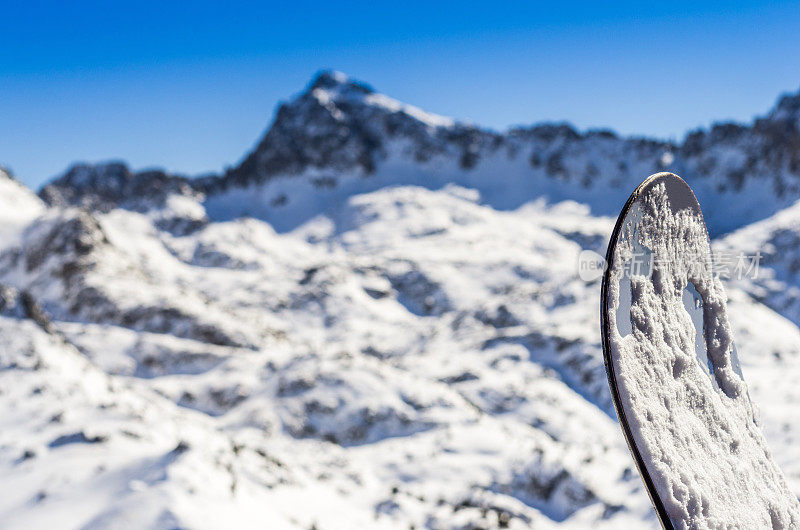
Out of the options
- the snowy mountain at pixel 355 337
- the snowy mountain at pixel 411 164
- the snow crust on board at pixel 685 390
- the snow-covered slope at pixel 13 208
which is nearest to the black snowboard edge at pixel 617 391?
the snow crust on board at pixel 685 390

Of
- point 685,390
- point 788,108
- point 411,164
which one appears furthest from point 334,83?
point 685,390

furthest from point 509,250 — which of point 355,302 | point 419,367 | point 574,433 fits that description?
point 574,433

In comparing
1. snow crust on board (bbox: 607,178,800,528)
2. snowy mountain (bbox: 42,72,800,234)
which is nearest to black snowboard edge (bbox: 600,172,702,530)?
snow crust on board (bbox: 607,178,800,528)

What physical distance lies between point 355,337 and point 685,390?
163 feet

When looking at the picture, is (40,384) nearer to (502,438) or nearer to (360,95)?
(502,438)

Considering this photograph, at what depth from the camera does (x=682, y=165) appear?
95250 millimetres

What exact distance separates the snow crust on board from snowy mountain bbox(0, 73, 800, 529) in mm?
8488

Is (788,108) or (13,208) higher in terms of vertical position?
(788,108)

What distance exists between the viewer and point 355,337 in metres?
52.2

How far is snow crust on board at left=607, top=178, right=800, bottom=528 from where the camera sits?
2.71 metres

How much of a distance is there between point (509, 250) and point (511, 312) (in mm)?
24536

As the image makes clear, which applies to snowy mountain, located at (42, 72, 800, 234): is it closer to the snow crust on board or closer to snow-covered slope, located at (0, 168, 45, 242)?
snow-covered slope, located at (0, 168, 45, 242)

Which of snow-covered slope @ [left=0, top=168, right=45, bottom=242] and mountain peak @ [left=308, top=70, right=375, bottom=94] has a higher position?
mountain peak @ [left=308, top=70, right=375, bottom=94]

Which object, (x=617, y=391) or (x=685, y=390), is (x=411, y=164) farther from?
(x=617, y=391)
